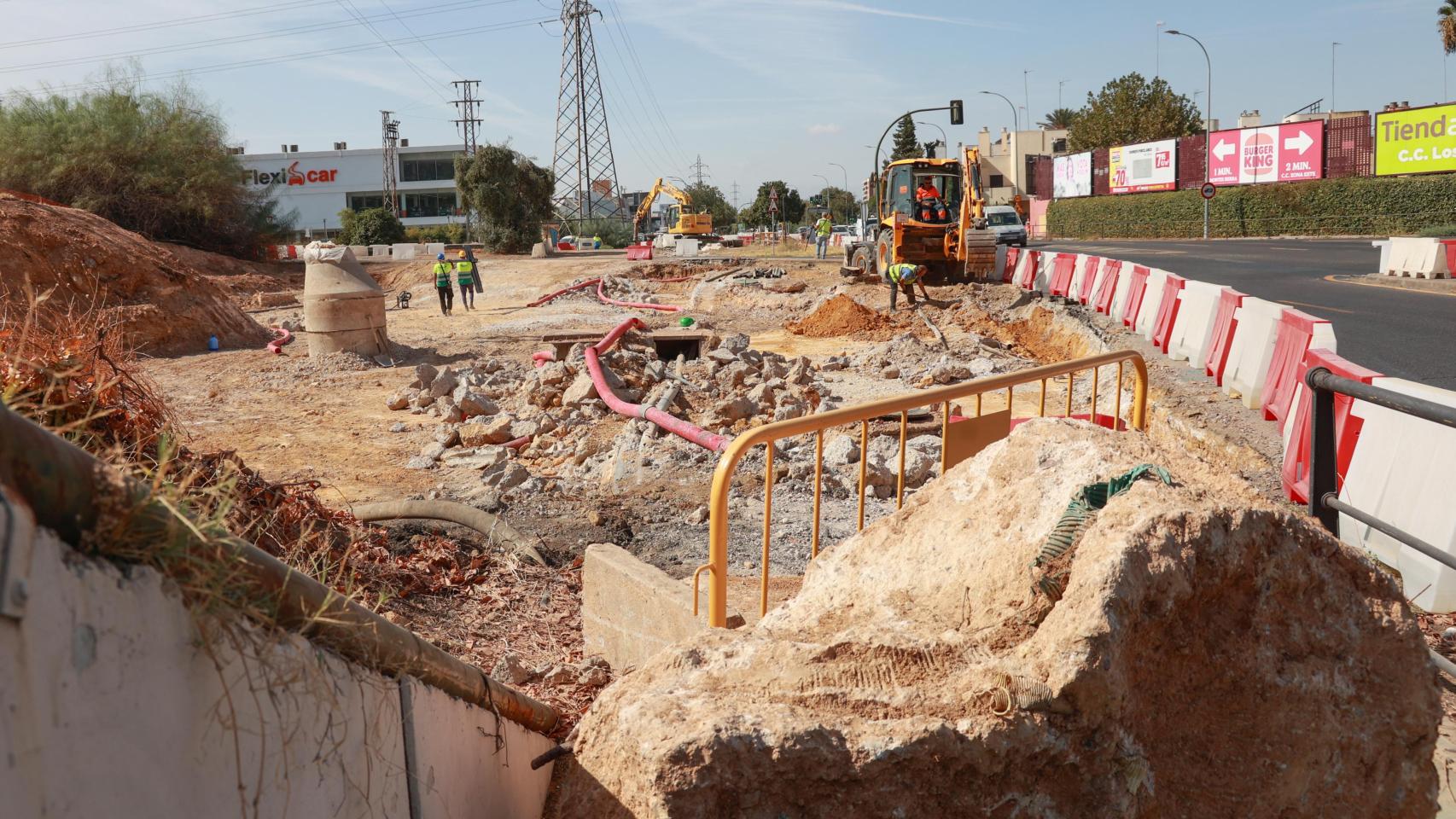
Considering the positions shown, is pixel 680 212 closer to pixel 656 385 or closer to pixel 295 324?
pixel 295 324

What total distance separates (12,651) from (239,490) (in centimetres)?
417

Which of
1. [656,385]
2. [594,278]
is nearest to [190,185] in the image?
[594,278]

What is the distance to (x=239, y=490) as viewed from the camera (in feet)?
17.7

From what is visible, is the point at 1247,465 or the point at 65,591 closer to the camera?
the point at 65,591

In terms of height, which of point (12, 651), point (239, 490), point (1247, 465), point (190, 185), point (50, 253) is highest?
point (190, 185)

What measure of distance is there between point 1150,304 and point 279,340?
1702cm

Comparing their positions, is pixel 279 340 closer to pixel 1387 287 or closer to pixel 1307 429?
pixel 1307 429

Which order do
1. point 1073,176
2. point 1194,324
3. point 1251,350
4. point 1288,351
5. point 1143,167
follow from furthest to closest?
point 1073,176, point 1143,167, point 1194,324, point 1251,350, point 1288,351

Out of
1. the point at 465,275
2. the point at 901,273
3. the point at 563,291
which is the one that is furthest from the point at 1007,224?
the point at 465,275

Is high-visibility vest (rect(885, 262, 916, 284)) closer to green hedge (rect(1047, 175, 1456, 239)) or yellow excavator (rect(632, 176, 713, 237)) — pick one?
green hedge (rect(1047, 175, 1456, 239))

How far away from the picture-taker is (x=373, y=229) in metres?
56.9

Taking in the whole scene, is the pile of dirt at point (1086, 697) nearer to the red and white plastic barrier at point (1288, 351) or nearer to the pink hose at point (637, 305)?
the red and white plastic barrier at point (1288, 351)

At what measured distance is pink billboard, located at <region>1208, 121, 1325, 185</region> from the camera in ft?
159

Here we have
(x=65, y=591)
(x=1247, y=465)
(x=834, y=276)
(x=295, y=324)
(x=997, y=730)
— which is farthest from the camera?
(x=834, y=276)
